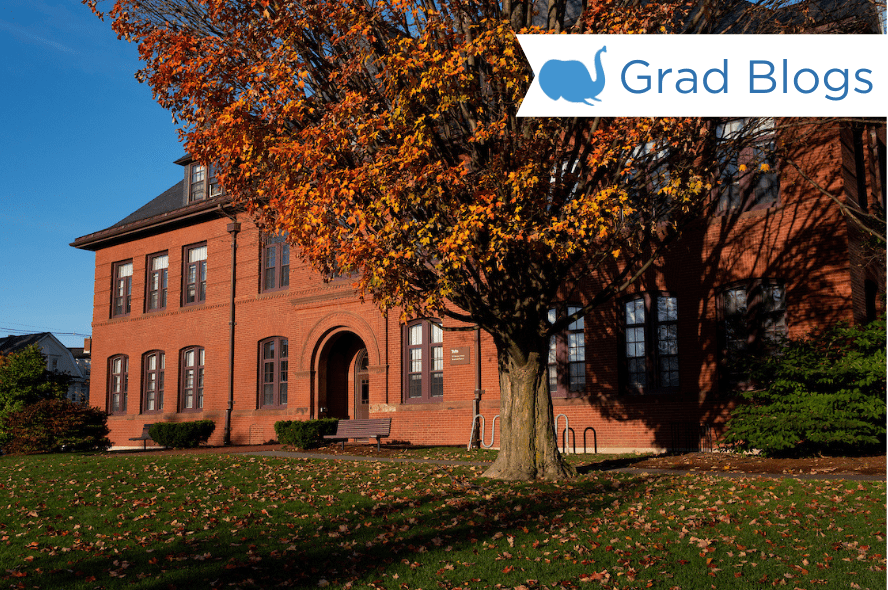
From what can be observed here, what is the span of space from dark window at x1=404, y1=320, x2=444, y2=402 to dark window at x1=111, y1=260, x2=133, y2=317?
14307 mm

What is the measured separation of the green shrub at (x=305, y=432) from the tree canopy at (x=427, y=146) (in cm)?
923

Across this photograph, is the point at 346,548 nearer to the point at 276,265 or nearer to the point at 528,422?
the point at 528,422

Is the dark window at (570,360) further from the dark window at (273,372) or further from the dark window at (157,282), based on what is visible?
the dark window at (157,282)

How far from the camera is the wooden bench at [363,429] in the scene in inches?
762

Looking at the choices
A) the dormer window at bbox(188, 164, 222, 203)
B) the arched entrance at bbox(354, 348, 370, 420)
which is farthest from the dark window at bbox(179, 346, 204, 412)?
the arched entrance at bbox(354, 348, 370, 420)

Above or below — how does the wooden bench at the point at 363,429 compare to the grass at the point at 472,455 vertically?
above

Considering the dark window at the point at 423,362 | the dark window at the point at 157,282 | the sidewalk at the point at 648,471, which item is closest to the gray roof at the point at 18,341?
the dark window at the point at 157,282

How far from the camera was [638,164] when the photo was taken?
11773 mm

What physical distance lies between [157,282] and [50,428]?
10.7 m

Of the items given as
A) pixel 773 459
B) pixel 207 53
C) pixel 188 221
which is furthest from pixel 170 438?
pixel 773 459

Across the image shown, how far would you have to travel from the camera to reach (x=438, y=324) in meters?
12.9

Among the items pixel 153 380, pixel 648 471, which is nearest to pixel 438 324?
pixel 648 471

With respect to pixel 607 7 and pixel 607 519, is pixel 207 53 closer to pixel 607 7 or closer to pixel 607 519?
pixel 607 7

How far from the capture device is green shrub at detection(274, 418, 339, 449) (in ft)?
67.5
